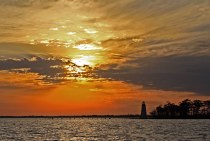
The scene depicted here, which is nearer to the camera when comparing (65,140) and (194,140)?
(194,140)

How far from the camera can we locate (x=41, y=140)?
275 ft

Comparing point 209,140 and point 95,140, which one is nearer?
point 209,140

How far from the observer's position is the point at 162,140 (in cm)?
8106

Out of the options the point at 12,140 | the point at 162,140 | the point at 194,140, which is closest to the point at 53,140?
the point at 12,140

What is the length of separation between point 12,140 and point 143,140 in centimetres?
2667

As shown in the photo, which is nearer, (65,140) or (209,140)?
(209,140)

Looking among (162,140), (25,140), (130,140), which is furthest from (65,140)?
(162,140)

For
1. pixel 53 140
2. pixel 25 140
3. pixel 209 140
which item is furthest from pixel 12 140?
pixel 209 140

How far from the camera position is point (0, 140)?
269ft

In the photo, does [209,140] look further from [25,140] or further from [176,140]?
[25,140]

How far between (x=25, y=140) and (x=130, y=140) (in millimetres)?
21503

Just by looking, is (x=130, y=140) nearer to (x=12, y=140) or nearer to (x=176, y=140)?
(x=176, y=140)

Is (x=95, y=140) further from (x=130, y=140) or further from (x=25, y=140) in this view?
(x=25, y=140)

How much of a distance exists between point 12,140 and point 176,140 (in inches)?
1307
